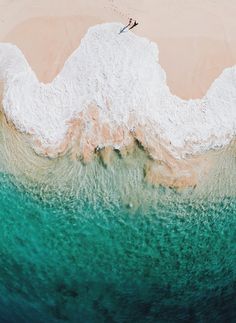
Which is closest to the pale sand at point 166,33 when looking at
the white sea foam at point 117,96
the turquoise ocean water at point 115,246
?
the white sea foam at point 117,96

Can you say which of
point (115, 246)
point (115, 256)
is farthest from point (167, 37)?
point (115, 256)

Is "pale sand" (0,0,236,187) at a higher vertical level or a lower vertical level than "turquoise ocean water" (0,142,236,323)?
higher

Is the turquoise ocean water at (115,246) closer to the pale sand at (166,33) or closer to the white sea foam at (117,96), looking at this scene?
the white sea foam at (117,96)

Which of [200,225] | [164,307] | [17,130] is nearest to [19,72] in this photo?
[17,130]

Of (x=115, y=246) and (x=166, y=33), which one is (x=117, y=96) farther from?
(x=115, y=246)

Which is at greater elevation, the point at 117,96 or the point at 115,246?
the point at 117,96

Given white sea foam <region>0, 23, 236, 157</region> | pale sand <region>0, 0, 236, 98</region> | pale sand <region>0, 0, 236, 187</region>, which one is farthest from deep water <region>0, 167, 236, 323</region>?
pale sand <region>0, 0, 236, 98</region>

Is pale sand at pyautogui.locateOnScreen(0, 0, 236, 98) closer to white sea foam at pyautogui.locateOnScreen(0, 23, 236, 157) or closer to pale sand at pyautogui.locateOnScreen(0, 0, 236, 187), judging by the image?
pale sand at pyautogui.locateOnScreen(0, 0, 236, 187)
